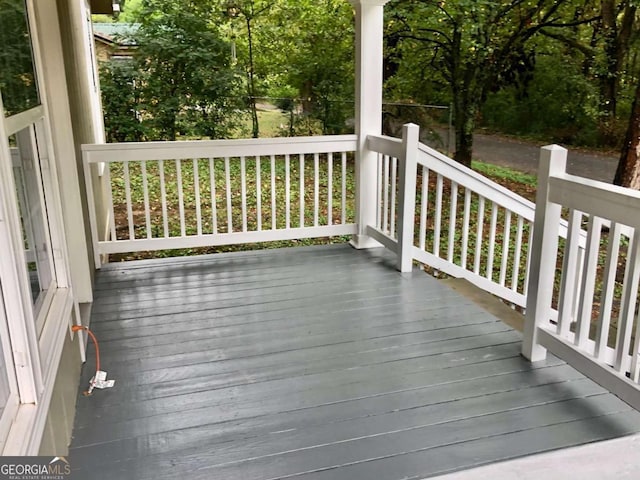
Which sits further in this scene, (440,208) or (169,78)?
(169,78)

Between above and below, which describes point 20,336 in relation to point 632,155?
above

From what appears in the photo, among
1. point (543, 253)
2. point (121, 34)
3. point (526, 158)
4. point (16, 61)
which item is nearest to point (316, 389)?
point (543, 253)

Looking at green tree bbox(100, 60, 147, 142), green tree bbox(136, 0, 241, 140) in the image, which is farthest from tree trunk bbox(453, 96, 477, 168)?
green tree bbox(100, 60, 147, 142)

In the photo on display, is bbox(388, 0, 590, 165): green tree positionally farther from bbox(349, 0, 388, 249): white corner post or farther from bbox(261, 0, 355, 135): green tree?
bbox(349, 0, 388, 249): white corner post

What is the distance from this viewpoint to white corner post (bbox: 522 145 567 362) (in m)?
2.62

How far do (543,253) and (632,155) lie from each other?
4831mm

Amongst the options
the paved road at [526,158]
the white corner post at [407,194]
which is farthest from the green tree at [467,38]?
the white corner post at [407,194]

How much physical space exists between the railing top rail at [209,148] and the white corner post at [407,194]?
790 mm

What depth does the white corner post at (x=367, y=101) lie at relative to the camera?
437cm

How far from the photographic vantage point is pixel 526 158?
11242 mm

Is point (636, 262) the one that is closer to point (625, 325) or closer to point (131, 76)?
point (625, 325)

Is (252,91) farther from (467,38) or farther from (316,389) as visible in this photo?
(316,389)

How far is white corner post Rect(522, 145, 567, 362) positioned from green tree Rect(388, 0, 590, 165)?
581 cm

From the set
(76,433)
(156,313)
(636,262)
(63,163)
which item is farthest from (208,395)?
(636,262)
